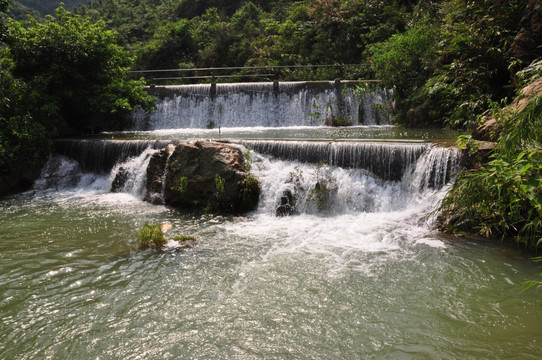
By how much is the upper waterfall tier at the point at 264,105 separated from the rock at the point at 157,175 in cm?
664

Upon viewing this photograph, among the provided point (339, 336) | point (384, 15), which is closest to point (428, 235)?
point (339, 336)

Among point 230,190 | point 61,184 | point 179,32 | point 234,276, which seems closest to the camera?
point 234,276

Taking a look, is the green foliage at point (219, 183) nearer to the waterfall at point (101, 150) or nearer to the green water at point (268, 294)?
the green water at point (268, 294)

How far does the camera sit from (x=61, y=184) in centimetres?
1172

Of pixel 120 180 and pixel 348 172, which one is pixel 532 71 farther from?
pixel 120 180

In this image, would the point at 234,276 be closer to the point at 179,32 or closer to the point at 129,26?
the point at 179,32

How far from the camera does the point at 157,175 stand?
991 cm

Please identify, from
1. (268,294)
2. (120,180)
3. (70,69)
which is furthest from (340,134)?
(70,69)

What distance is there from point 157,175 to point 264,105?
774cm

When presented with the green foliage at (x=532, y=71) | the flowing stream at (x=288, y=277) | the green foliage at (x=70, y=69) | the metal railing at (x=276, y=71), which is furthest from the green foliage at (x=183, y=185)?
the metal railing at (x=276, y=71)

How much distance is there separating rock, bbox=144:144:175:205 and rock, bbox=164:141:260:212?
24cm

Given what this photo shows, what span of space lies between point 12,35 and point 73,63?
1845 mm

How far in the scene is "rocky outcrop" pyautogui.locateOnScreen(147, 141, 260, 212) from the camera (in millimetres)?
8930

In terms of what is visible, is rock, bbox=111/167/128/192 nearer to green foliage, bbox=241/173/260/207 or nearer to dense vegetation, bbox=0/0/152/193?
dense vegetation, bbox=0/0/152/193
